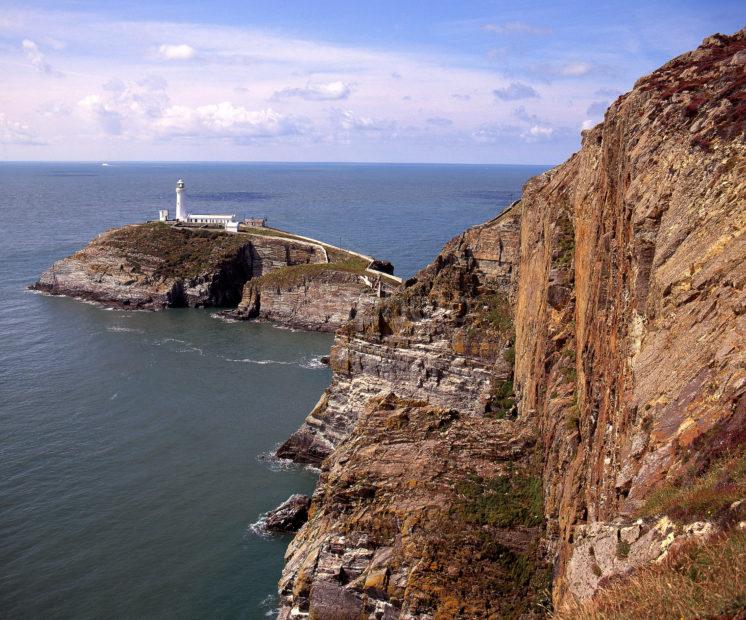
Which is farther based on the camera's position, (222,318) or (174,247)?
(174,247)

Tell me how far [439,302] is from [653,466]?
32.7 metres

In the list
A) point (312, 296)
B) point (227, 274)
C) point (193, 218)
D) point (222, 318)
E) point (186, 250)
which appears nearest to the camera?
point (312, 296)

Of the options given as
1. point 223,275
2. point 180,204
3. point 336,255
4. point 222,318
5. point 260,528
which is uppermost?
point 180,204

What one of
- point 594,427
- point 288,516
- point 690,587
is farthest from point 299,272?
point 690,587

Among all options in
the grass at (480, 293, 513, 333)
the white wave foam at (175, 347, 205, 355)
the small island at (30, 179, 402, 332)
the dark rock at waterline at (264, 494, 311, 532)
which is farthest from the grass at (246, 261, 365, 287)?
the dark rock at waterline at (264, 494, 311, 532)

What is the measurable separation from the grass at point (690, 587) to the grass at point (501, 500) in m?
12.5

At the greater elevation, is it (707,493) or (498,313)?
(707,493)

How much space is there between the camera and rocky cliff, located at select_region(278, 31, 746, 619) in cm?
938

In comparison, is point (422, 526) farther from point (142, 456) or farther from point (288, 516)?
point (142, 456)

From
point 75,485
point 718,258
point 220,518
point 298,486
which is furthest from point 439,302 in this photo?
point 718,258

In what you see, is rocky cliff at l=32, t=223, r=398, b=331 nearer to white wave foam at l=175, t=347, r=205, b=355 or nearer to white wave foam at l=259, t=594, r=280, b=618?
white wave foam at l=175, t=347, r=205, b=355

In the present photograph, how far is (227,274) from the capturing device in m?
89.4

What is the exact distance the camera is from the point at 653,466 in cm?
1012

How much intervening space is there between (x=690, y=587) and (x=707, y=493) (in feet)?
4.36
